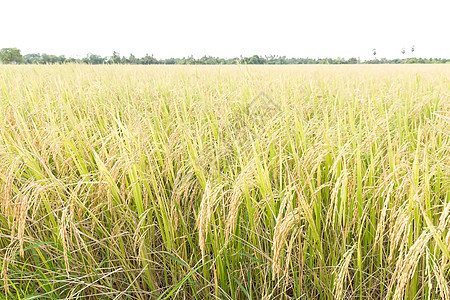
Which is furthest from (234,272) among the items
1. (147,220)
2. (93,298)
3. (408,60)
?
(408,60)

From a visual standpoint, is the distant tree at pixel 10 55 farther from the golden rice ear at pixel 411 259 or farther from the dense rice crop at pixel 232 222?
the golden rice ear at pixel 411 259

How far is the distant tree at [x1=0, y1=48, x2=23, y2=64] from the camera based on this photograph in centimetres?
4322

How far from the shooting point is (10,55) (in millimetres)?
44312

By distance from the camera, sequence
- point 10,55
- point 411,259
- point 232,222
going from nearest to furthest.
Answer: point 411,259, point 232,222, point 10,55

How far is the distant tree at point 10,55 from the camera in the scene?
43.2 meters

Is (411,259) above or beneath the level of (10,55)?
beneath

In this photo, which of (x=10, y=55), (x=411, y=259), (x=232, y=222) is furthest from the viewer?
(x=10, y=55)

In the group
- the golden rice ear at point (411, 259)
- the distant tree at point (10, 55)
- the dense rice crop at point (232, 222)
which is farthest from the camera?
the distant tree at point (10, 55)

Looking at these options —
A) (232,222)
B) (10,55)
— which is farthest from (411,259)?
(10,55)

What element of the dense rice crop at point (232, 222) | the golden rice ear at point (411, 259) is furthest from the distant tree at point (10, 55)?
the golden rice ear at point (411, 259)

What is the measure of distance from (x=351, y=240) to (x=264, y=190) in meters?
0.57

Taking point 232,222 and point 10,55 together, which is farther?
point 10,55

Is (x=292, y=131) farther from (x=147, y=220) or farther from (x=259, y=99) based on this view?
(x=147, y=220)

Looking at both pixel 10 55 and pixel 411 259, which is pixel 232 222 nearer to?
pixel 411 259
